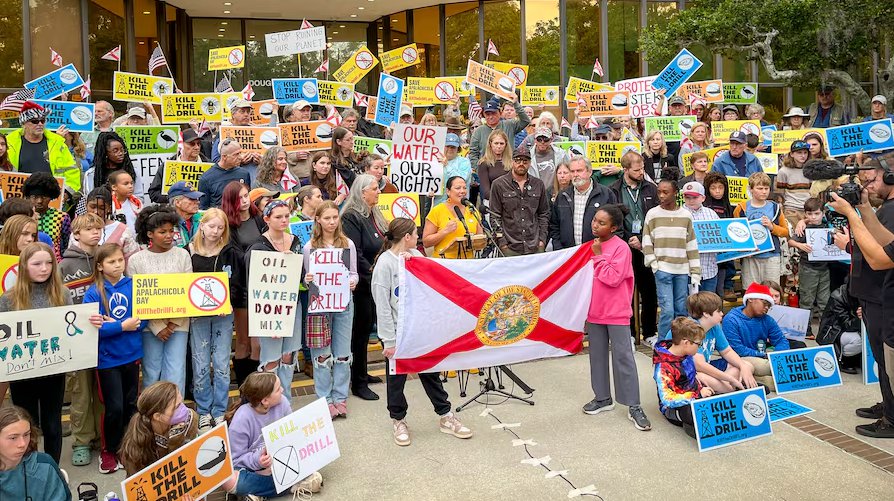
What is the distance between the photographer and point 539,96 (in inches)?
670

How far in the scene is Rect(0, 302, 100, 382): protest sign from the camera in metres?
5.47

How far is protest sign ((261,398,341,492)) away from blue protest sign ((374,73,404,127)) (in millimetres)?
7639

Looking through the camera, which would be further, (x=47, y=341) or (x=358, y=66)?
(x=358, y=66)

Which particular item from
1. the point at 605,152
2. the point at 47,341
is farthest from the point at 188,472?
the point at 605,152

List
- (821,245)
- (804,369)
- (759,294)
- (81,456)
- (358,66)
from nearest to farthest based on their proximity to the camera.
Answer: (81,456), (804,369), (759,294), (821,245), (358,66)

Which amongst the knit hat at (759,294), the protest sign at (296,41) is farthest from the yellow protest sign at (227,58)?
the knit hat at (759,294)

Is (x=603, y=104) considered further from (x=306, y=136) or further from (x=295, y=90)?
(x=295, y=90)

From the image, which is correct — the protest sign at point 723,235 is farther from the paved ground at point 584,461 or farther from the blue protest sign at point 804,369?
the paved ground at point 584,461

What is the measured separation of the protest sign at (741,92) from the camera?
18.2m

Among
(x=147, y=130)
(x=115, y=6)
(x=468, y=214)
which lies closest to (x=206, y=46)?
(x=115, y=6)

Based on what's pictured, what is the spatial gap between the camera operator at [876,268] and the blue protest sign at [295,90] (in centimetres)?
932

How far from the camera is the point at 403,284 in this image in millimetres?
6598

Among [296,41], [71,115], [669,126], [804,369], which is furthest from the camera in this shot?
[296,41]

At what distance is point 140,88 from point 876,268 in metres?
11.3
